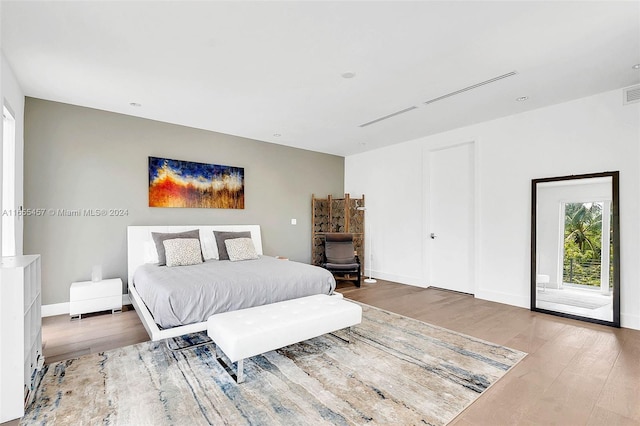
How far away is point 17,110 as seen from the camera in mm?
3418

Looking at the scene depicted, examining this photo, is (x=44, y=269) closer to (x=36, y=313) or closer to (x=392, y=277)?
(x=36, y=313)

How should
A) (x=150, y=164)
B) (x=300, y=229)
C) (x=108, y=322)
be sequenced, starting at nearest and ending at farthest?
(x=108, y=322) < (x=150, y=164) < (x=300, y=229)

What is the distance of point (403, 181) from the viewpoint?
6.02 metres

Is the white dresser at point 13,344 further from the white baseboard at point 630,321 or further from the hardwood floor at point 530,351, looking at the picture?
the white baseboard at point 630,321

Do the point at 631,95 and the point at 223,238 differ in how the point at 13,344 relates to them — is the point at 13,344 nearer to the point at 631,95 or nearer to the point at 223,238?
the point at 223,238

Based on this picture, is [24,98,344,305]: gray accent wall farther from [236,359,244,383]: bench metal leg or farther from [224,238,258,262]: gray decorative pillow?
[236,359,244,383]: bench metal leg

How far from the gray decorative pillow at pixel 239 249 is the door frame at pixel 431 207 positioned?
3.12 metres

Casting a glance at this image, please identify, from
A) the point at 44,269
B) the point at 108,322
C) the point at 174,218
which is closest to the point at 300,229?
the point at 174,218

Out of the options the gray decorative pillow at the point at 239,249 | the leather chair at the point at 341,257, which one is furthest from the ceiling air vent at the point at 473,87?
the gray decorative pillow at the point at 239,249

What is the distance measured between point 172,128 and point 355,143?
3294mm

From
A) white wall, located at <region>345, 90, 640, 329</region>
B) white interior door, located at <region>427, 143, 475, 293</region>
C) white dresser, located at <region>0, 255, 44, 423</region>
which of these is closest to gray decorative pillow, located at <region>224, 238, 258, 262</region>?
white dresser, located at <region>0, 255, 44, 423</region>

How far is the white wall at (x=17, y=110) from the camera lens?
2.89m

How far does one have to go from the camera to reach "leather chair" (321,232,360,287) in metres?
5.75

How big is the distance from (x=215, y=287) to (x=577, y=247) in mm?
4467
